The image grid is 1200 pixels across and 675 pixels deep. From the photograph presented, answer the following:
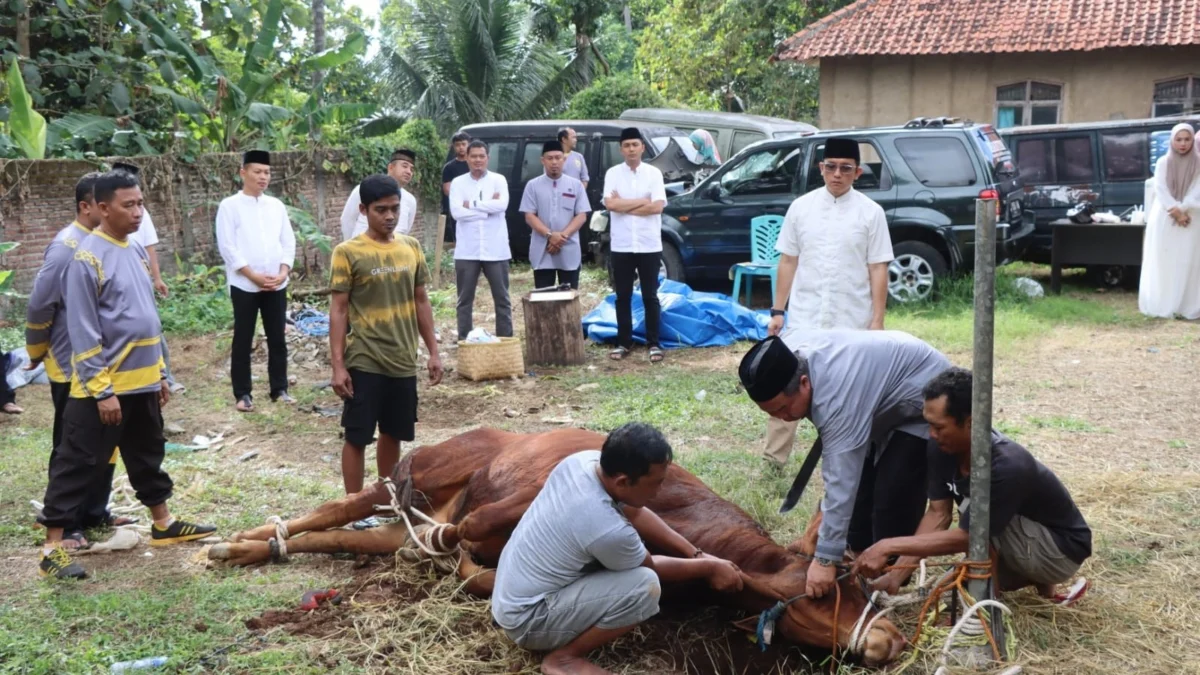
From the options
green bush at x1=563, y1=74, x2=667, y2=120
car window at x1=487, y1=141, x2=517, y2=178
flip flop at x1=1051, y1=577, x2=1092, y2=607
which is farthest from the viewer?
green bush at x1=563, y1=74, x2=667, y2=120

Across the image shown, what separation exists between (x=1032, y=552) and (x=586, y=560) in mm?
1626

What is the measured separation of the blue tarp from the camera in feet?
33.7

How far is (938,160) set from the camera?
1141cm

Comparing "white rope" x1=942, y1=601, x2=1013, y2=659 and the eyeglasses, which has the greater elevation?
the eyeglasses

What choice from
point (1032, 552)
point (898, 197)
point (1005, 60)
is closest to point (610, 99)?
point (1005, 60)

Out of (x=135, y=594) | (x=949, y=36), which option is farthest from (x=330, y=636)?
(x=949, y=36)

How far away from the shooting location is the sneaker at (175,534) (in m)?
5.28

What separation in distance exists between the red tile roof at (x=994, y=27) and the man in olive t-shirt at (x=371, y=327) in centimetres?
1525

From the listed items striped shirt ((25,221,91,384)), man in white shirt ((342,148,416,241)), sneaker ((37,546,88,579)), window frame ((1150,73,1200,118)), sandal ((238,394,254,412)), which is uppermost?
window frame ((1150,73,1200,118))

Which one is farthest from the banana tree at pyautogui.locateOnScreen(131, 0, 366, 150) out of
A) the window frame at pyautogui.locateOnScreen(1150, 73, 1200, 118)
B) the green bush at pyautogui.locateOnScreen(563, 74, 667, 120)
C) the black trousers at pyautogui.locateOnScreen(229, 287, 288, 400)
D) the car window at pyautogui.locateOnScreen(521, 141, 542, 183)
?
the window frame at pyautogui.locateOnScreen(1150, 73, 1200, 118)

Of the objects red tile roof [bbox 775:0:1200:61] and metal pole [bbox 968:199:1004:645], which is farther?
red tile roof [bbox 775:0:1200:61]

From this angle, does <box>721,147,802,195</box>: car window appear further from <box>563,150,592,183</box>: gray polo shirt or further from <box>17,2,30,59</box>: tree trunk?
<box>17,2,30,59</box>: tree trunk

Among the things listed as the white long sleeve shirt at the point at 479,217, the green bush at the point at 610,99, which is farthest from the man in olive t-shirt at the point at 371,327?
the green bush at the point at 610,99

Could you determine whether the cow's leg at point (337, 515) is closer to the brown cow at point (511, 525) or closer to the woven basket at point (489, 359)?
the brown cow at point (511, 525)
